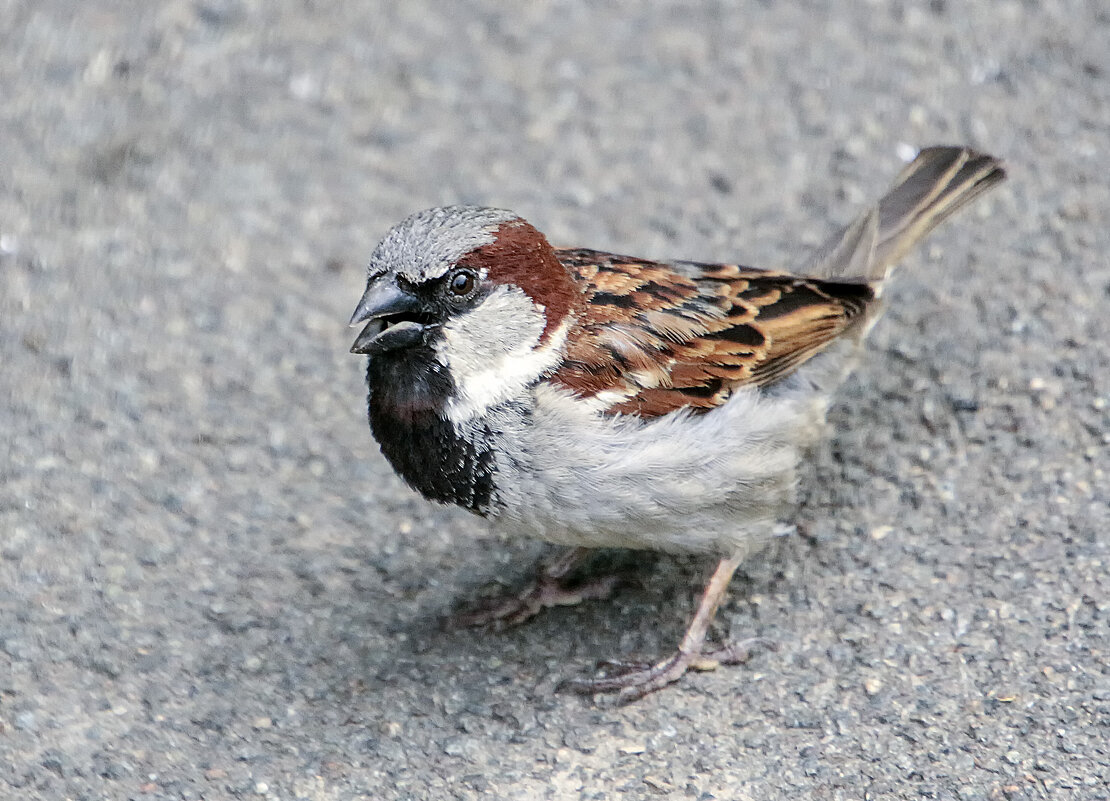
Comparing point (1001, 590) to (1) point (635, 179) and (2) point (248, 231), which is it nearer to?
(1) point (635, 179)

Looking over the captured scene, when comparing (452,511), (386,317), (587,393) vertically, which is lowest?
(452,511)

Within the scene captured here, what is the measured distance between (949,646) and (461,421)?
143 cm

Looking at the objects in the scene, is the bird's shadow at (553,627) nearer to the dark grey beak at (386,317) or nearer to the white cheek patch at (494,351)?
the white cheek patch at (494,351)

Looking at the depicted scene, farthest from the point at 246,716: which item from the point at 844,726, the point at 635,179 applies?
the point at 635,179

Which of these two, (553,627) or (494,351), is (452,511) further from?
(494,351)

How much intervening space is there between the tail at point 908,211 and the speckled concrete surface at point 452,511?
1.37 ft

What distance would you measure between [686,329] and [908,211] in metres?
1.15

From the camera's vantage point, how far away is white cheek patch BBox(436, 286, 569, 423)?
342 centimetres

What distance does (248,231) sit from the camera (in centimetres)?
524

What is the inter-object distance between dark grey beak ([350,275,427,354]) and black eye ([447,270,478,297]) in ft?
0.29

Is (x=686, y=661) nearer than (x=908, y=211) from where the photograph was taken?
Yes

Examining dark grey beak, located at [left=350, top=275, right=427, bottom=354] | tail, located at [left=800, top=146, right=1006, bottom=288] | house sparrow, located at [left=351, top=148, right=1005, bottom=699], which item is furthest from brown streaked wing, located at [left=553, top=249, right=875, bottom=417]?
dark grey beak, located at [left=350, top=275, right=427, bottom=354]

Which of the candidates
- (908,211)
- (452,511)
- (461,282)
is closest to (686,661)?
(452,511)

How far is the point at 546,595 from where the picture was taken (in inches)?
157
